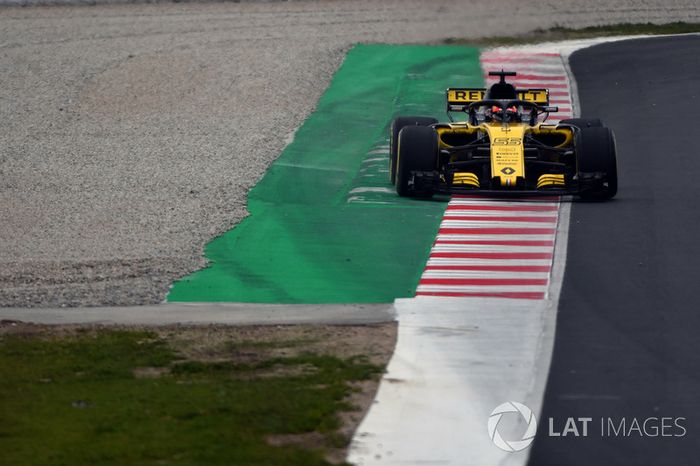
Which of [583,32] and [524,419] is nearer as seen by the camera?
[524,419]

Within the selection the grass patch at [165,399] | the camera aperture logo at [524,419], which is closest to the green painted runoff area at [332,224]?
the grass patch at [165,399]

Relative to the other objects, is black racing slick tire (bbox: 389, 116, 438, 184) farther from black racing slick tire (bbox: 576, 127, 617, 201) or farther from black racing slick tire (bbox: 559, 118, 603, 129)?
black racing slick tire (bbox: 576, 127, 617, 201)

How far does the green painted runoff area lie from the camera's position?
16.2m

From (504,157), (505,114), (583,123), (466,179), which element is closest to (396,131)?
(505,114)

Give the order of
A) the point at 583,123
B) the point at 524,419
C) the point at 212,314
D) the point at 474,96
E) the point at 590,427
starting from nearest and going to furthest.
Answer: the point at 590,427, the point at 524,419, the point at 212,314, the point at 583,123, the point at 474,96

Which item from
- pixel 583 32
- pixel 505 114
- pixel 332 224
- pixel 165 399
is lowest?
pixel 332 224

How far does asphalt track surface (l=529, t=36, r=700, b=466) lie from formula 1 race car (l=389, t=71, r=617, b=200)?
610 millimetres

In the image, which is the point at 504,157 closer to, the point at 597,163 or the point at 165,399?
the point at 597,163

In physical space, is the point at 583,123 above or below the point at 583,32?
above

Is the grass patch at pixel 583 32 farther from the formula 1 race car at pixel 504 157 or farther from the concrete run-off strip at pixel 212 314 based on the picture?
the concrete run-off strip at pixel 212 314

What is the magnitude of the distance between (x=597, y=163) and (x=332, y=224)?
4.29 meters

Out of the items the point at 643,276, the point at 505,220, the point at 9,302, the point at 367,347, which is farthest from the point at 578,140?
the point at 9,302

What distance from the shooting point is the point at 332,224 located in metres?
19.5

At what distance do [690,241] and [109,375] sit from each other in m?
8.93
